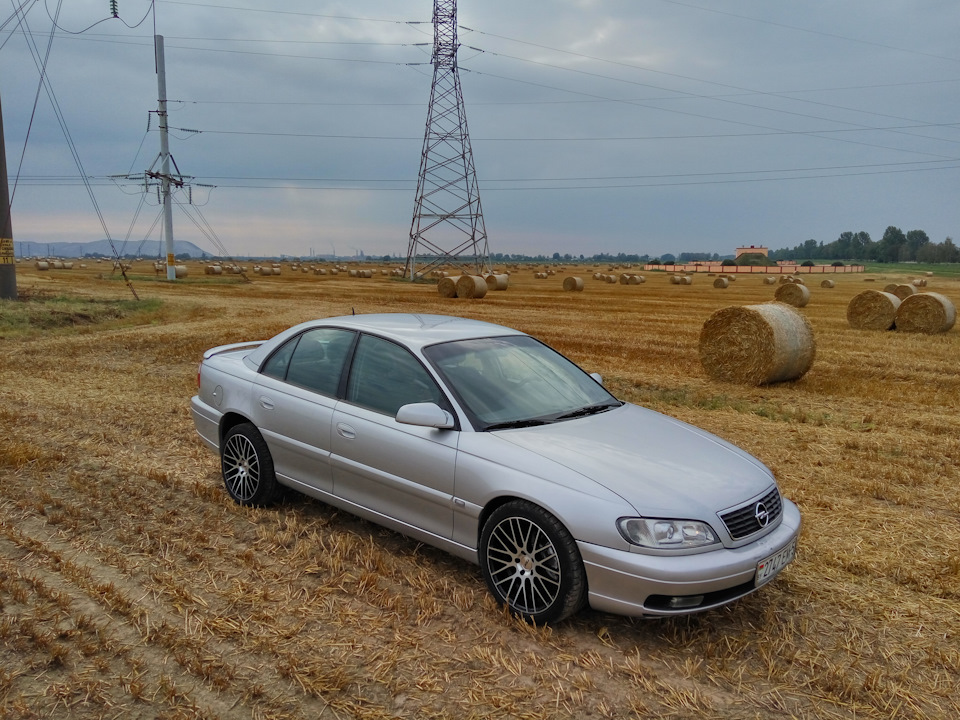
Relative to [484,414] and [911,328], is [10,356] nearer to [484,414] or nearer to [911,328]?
[484,414]

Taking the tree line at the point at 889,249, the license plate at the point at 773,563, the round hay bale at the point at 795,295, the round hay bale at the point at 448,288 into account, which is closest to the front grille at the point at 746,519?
the license plate at the point at 773,563

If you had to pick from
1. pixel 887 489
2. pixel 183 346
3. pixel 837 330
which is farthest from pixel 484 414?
pixel 837 330

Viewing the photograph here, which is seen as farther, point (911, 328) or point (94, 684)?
point (911, 328)

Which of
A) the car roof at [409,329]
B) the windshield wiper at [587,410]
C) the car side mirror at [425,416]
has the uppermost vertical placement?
the car roof at [409,329]

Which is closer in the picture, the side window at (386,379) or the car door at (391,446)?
the car door at (391,446)

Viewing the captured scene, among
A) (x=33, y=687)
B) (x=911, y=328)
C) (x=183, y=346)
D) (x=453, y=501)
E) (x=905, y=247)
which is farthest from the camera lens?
(x=905, y=247)

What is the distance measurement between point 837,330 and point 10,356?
1849 centimetres

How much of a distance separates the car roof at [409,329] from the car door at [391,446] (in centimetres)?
10

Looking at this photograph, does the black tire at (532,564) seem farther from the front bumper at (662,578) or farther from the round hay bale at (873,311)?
the round hay bale at (873,311)

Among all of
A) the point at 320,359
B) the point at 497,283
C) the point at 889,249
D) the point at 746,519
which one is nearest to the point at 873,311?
the point at 746,519

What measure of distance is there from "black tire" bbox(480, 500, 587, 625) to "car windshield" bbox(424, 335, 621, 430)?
61 cm

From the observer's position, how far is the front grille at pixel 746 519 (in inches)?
147

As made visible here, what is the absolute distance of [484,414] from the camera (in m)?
4.39

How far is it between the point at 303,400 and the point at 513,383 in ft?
4.87
